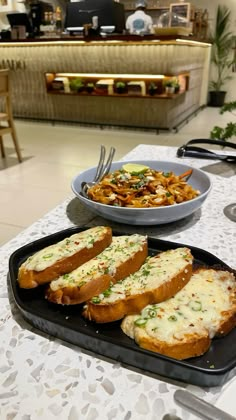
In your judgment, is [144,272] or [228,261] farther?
[228,261]

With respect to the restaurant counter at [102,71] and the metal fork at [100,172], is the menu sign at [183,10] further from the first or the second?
the metal fork at [100,172]

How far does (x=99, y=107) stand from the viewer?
Answer: 18.5 ft

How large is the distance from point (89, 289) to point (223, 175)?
90 centimetres

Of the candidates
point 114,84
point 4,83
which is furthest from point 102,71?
point 4,83

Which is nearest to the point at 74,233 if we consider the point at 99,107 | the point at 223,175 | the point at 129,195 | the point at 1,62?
the point at 129,195

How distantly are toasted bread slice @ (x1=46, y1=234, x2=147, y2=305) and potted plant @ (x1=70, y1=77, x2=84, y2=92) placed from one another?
5.14 m

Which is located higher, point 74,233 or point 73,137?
point 74,233

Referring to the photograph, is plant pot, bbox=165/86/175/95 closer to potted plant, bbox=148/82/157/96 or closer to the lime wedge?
potted plant, bbox=148/82/157/96

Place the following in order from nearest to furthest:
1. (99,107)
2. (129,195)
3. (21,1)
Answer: (129,195) < (99,107) < (21,1)

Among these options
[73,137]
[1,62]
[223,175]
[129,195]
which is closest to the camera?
[129,195]

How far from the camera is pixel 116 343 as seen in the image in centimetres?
53

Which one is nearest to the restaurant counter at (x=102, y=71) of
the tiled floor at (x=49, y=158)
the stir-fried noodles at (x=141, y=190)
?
the tiled floor at (x=49, y=158)

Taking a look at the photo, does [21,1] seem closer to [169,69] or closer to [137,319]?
[169,69]

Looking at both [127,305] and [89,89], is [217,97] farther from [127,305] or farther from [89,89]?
[127,305]
